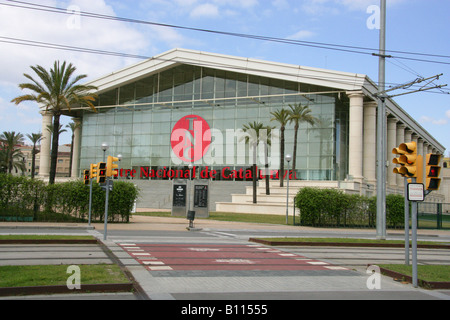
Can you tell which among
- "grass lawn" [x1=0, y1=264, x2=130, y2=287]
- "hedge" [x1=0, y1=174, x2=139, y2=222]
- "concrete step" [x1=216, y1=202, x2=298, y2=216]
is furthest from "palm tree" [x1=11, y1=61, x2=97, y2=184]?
"grass lawn" [x1=0, y1=264, x2=130, y2=287]

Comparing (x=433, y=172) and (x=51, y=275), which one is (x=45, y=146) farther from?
(x=433, y=172)

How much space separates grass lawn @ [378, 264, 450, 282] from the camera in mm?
10438

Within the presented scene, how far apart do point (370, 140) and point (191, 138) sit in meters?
21.7

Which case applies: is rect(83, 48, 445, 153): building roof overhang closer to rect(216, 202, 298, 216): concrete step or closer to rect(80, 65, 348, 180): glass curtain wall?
rect(80, 65, 348, 180): glass curtain wall

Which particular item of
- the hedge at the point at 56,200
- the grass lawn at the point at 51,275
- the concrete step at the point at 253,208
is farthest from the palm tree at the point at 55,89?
the grass lawn at the point at 51,275

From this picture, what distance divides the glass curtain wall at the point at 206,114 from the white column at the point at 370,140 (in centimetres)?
232

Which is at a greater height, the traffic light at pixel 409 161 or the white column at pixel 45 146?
the white column at pixel 45 146

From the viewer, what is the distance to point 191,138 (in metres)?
59.8

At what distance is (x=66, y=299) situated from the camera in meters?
7.55

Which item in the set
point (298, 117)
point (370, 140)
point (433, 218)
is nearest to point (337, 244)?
point (433, 218)

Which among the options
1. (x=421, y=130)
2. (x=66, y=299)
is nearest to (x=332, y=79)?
(x=421, y=130)

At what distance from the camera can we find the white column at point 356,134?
49.5 metres

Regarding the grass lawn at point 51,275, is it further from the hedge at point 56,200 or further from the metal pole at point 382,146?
the hedge at point 56,200
